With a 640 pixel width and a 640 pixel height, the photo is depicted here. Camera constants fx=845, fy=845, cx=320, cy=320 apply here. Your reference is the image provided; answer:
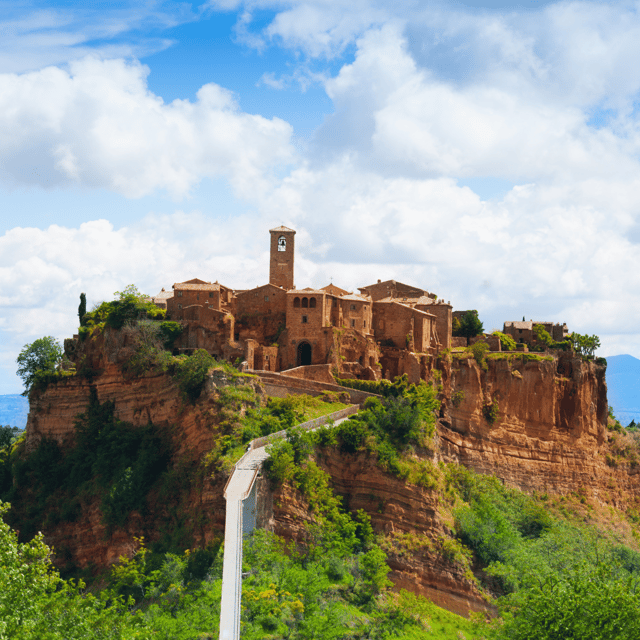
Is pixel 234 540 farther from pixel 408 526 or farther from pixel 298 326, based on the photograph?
pixel 298 326

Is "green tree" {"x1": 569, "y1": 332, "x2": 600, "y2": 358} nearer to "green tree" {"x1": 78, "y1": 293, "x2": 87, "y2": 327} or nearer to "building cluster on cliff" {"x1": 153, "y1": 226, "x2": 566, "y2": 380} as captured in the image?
"building cluster on cliff" {"x1": 153, "y1": 226, "x2": 566, "y2": 380}

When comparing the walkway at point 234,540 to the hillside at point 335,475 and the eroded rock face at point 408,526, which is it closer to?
the hillside at point 335,475

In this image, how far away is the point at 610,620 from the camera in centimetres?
3425

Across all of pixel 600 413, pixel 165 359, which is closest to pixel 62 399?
pixel 165 359

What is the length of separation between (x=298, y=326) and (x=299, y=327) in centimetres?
11

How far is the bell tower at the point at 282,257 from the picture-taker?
7006cm

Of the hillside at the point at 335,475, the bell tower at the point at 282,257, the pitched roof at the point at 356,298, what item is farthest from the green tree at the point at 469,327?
the bell tower at the point at 282,257

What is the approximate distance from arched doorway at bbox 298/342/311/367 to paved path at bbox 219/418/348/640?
45.6 feet

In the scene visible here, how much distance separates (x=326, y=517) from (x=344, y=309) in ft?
63.3

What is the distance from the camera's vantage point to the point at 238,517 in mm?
40094

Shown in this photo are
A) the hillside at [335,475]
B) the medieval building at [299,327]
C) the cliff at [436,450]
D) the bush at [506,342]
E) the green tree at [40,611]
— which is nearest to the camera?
the green tree at [40,611]

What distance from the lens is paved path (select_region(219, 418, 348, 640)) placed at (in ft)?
106

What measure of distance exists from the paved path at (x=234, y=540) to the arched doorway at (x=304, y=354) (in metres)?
13.9

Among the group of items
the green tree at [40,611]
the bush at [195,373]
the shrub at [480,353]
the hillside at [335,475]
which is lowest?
the green tree at [40,611]
